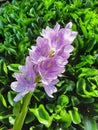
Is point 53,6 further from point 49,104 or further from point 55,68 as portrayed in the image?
point 55,68

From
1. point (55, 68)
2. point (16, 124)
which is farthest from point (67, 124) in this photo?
point (55, 68)

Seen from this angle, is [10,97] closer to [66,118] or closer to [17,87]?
[66,118]

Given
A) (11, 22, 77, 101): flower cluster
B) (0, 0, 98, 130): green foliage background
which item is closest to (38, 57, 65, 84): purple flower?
(11, 22, 77, 101): flower cluster

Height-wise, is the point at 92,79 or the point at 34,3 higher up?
the point at 34,3

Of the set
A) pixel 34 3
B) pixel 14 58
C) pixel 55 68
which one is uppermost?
pixel 34 3

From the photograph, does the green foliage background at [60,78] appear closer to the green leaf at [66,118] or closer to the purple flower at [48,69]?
the green leaf at [66,118]

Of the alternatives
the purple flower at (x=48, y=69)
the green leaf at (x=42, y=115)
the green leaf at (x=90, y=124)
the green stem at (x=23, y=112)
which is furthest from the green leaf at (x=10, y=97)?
the purple flower at (x=48, y=69)

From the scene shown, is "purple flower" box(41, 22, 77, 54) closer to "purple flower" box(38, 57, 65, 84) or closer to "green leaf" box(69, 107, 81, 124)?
"purple flower" box(38, 57, 65, 84)
